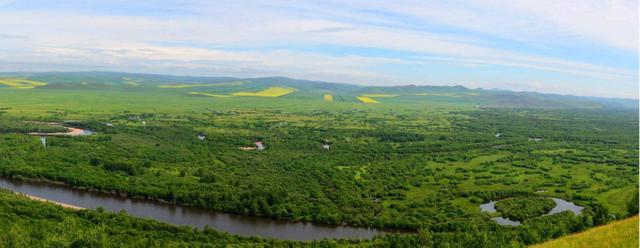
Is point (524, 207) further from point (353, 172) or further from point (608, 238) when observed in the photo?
point (608, 238)

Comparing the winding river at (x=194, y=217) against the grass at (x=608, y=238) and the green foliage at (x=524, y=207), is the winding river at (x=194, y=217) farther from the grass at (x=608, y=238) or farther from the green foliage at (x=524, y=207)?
the grass at (x=608, y=238)

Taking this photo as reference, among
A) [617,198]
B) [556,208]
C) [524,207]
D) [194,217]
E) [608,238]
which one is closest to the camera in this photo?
[608,238]

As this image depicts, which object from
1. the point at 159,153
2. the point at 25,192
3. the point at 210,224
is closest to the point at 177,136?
the point at 159,153

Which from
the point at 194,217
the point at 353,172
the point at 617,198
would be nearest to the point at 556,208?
the point at 617,198

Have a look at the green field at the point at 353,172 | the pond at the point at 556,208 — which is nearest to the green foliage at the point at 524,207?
the pond at the point at 556,208

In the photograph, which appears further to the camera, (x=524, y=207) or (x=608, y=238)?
(x=524, y=207)

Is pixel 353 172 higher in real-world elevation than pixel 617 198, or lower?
higher
